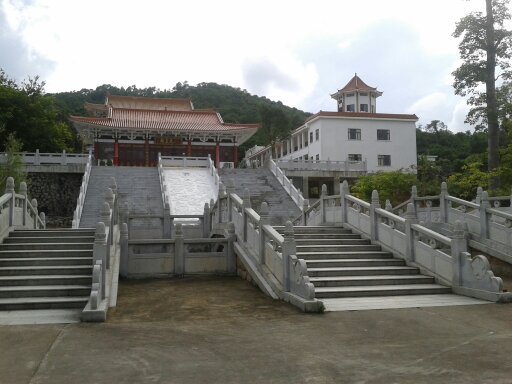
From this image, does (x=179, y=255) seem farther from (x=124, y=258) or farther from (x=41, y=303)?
(x=41, y=303)

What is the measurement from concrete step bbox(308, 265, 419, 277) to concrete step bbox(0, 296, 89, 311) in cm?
419

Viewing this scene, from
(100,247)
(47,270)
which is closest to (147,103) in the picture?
(47,270)

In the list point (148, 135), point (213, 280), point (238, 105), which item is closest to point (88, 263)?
point (213, 280)

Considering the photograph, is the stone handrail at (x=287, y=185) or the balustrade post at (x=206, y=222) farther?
the stone handrail at (x=287, y=185)

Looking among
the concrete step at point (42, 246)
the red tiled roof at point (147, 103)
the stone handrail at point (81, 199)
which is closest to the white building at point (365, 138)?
the red tiled roof at point (147, 103)

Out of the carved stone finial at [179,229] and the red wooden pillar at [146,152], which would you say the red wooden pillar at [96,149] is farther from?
the carved stone finial at [179,229]

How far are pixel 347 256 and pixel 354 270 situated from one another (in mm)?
898

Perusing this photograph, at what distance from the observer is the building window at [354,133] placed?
140 feet

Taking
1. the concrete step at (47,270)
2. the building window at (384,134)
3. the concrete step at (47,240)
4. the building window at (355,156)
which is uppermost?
the building window at (384,134)

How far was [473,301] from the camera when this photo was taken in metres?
8.25

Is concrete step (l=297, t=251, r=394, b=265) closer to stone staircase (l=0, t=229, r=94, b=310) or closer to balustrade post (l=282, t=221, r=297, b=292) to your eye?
balustrade post (l=282, t=221, r=297, b=292)

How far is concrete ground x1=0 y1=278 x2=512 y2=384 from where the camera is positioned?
181 inches

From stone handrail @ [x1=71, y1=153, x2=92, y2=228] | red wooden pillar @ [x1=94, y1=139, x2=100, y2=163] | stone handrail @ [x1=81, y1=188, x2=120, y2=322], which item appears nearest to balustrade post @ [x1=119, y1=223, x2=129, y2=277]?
stone handrail @ [x1=81, y1=188, x2=120, y2=322]

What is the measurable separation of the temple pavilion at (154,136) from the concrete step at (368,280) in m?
28.7
